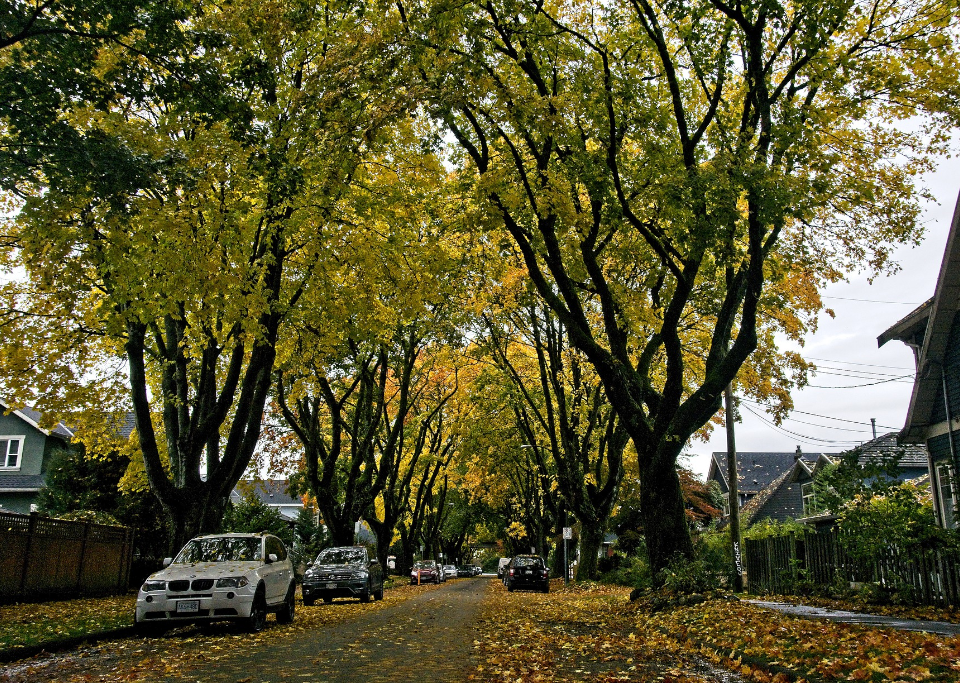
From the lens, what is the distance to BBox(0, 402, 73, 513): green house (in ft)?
117

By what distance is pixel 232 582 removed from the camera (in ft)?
41.2

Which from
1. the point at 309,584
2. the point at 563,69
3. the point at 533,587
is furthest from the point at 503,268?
the point at 533,587

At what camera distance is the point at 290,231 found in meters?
14.7

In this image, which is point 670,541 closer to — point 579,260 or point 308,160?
point 579,260

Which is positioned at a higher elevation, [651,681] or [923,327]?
[923,327]

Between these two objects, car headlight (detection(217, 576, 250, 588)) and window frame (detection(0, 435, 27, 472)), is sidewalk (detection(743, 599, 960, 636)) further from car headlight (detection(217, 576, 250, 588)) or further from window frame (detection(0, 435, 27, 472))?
window frame (detection(0, 435, 27, 472))

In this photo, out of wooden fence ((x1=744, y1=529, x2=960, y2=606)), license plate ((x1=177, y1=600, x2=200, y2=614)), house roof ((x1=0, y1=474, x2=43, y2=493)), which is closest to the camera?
license plate ((x1=177, y1=600, x2=200, y2=614))

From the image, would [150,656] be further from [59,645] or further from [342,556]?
[342,556]

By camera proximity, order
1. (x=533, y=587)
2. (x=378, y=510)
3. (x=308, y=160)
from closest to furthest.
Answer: (x=308, y=160), (x=533, y=587), (x=378, y=510)

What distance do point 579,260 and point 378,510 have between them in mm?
Answer: 44168

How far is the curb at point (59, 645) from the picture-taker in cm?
938

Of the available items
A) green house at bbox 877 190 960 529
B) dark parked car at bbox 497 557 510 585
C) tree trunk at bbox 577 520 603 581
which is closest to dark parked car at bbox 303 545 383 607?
tree trunk at bbox 577 520 603 581

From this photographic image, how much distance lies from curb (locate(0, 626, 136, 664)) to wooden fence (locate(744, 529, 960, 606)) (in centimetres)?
1410

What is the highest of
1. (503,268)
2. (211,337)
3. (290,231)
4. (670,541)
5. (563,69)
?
(563,69)
